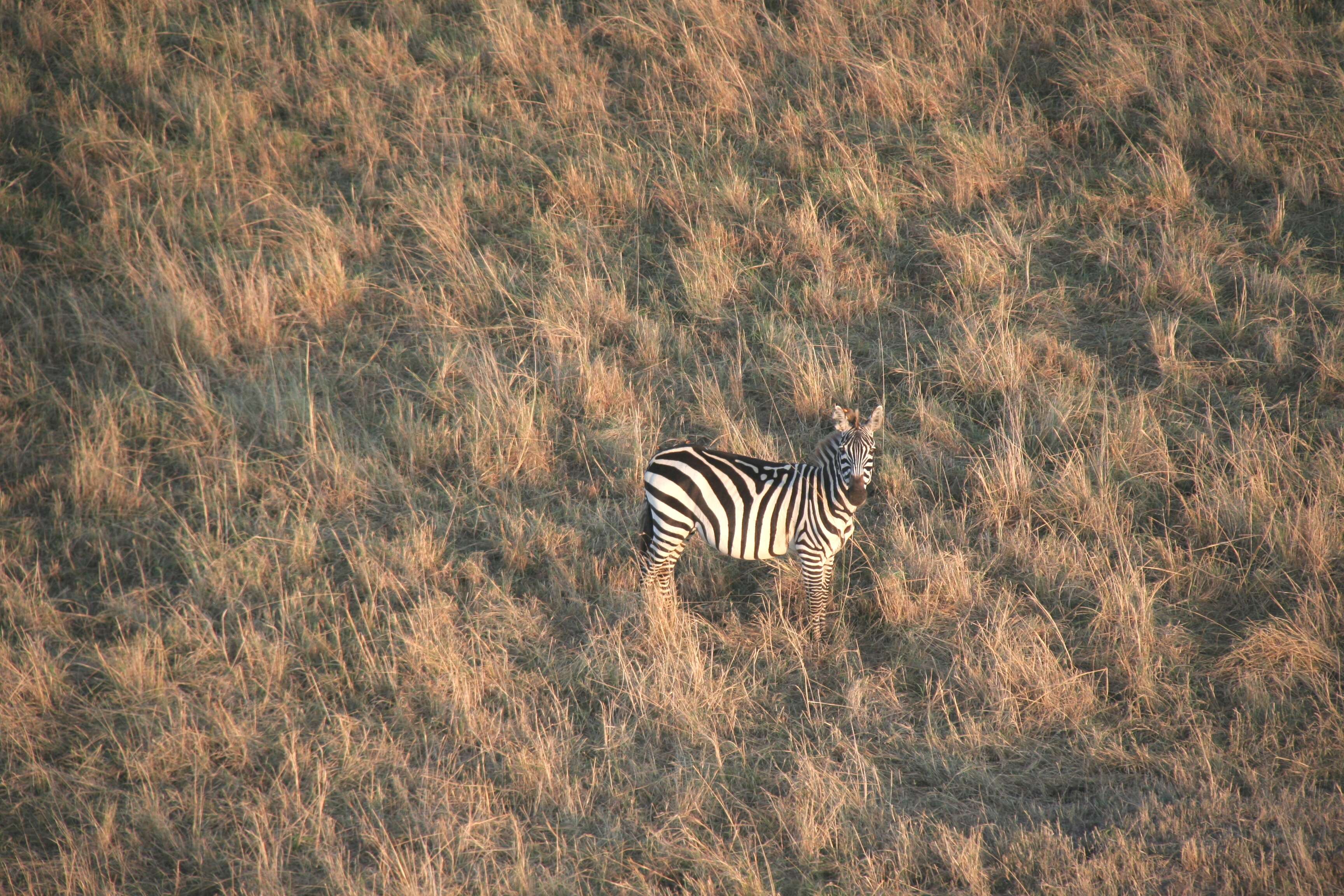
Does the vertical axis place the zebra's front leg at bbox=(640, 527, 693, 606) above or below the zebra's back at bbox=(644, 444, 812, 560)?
below

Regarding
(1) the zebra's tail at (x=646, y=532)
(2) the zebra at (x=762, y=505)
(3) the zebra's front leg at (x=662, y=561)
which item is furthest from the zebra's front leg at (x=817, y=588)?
(1) the zebra's tail at (x=646, y=532)

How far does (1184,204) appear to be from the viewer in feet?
32.8

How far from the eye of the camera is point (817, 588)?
6672mm

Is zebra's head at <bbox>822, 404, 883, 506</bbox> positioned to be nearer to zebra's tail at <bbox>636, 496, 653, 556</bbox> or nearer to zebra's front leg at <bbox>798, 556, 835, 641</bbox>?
zebra's front leg at <bbox>798, 556, 835, 641</bbox>

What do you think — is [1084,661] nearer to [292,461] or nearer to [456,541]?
[456,541]

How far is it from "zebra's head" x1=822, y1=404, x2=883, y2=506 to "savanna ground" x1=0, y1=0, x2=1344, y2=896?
1.00 m

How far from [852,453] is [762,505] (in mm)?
715

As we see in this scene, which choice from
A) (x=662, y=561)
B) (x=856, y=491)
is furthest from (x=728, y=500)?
(x=856, y=491)

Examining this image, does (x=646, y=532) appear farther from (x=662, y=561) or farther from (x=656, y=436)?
(x=656, y=436)

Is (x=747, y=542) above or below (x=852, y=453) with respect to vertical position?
below

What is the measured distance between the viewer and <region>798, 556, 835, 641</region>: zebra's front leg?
661 cm

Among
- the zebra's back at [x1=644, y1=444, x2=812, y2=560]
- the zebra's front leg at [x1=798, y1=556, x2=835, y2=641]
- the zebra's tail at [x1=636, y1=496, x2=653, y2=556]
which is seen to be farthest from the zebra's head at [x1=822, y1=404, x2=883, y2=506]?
the zebra's tail at [x1=636, y1=496, x2=653, y2=556]

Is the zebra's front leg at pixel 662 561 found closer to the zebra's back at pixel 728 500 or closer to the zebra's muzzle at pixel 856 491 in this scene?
the zebra's back at pixel 728 500

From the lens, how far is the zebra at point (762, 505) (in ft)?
21.3
